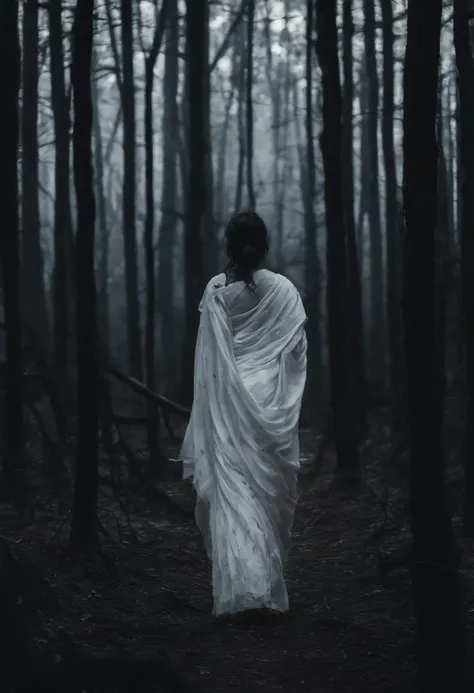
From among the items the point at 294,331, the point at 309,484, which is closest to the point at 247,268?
the point at 294,331

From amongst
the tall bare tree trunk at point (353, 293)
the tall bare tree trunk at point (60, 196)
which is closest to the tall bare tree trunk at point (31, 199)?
the tall bare tree trunk at point (60, 196)

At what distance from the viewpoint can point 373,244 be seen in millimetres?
26109

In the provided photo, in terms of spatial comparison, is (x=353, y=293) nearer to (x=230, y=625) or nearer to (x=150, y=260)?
(x=150, y=260)

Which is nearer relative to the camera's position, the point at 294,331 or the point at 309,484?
the point at 294,331

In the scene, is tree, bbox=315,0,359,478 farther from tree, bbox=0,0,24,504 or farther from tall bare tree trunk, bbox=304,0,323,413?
tall bare tree trunk, bbox=304,0,323,413

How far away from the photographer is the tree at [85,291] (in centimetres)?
714

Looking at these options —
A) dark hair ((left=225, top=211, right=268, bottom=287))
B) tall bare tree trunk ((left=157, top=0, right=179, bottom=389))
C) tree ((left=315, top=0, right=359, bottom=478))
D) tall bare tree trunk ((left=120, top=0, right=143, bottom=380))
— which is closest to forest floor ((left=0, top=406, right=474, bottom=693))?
tree ((left=315, top=0, right=359, bottom=478))

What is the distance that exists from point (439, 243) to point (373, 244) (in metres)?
17.0

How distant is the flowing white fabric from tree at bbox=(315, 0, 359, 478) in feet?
15.4

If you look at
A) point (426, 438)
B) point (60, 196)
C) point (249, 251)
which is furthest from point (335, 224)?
point (426, 438)

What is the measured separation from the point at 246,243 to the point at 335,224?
509 centimetres

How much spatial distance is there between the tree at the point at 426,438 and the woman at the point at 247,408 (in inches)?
65.2

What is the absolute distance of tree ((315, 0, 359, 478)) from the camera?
35.0 feet

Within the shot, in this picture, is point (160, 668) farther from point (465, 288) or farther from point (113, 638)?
point (465, 288)
